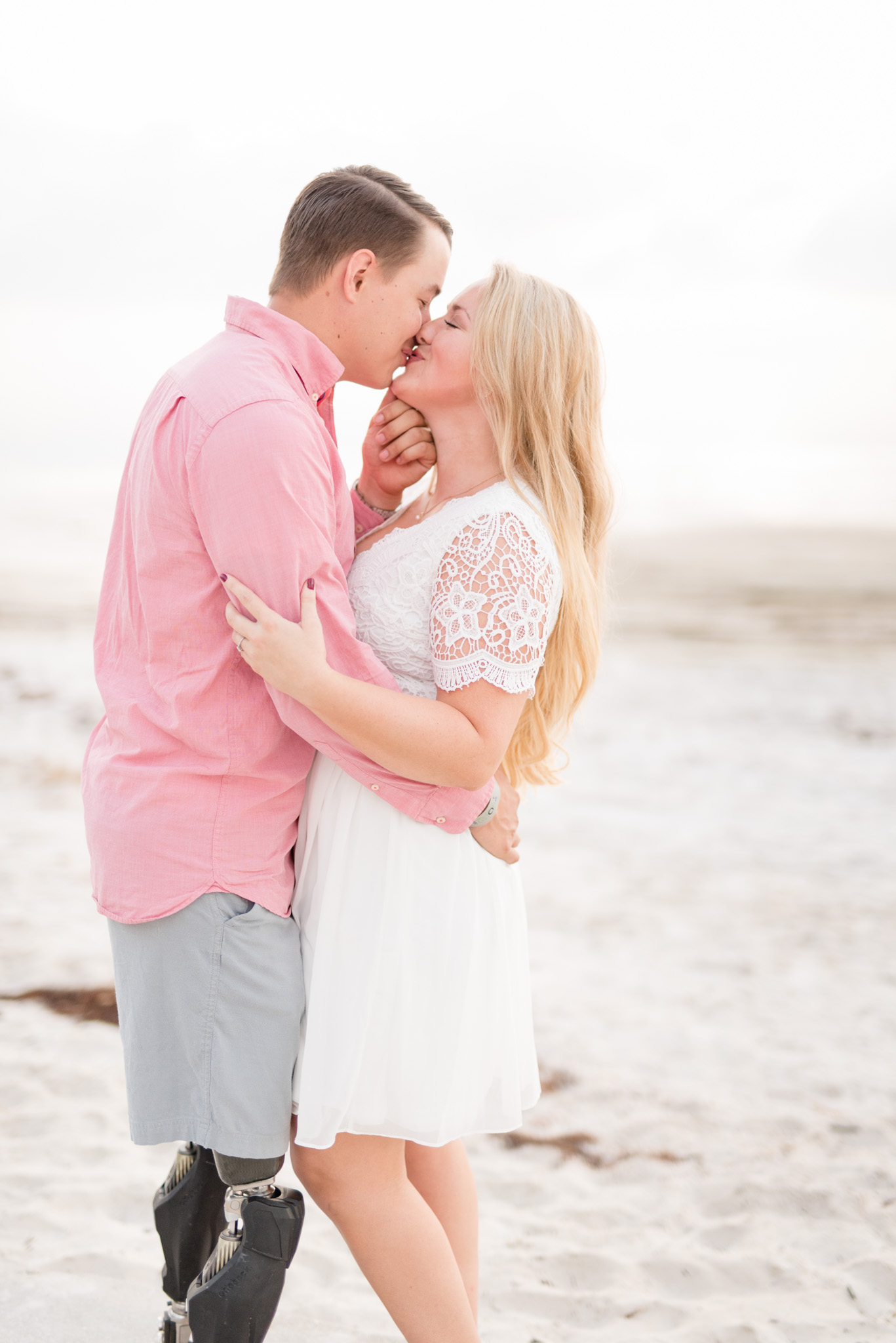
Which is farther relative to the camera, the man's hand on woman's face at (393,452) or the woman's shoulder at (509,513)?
the man's hand on woman's face at (393,452)

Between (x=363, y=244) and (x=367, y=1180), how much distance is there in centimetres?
172

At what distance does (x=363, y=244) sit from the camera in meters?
2.15

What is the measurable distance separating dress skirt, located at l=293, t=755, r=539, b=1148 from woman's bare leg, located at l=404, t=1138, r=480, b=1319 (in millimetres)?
267

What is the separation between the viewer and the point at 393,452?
2.40m

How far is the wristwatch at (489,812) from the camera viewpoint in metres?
2.10

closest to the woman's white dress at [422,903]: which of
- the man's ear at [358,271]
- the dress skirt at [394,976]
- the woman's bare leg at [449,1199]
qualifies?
the dress skirt at [394,976]

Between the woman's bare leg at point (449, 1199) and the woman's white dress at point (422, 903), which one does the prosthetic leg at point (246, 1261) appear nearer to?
the woman's white dress at point (422, 903)

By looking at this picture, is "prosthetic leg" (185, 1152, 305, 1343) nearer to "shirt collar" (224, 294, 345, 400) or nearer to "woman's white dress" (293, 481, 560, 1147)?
"woman's white dress" (293, 481, 560, 1147)

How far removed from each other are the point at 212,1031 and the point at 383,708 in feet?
2.01

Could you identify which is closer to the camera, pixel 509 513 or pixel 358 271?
pixel 509 513

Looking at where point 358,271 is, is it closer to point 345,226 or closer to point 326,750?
point 345,226

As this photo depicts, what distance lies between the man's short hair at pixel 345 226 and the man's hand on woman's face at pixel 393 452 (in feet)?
1.01

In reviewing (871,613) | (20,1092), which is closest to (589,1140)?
(20,1092)

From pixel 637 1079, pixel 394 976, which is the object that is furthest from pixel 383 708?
pixel 637 1079
